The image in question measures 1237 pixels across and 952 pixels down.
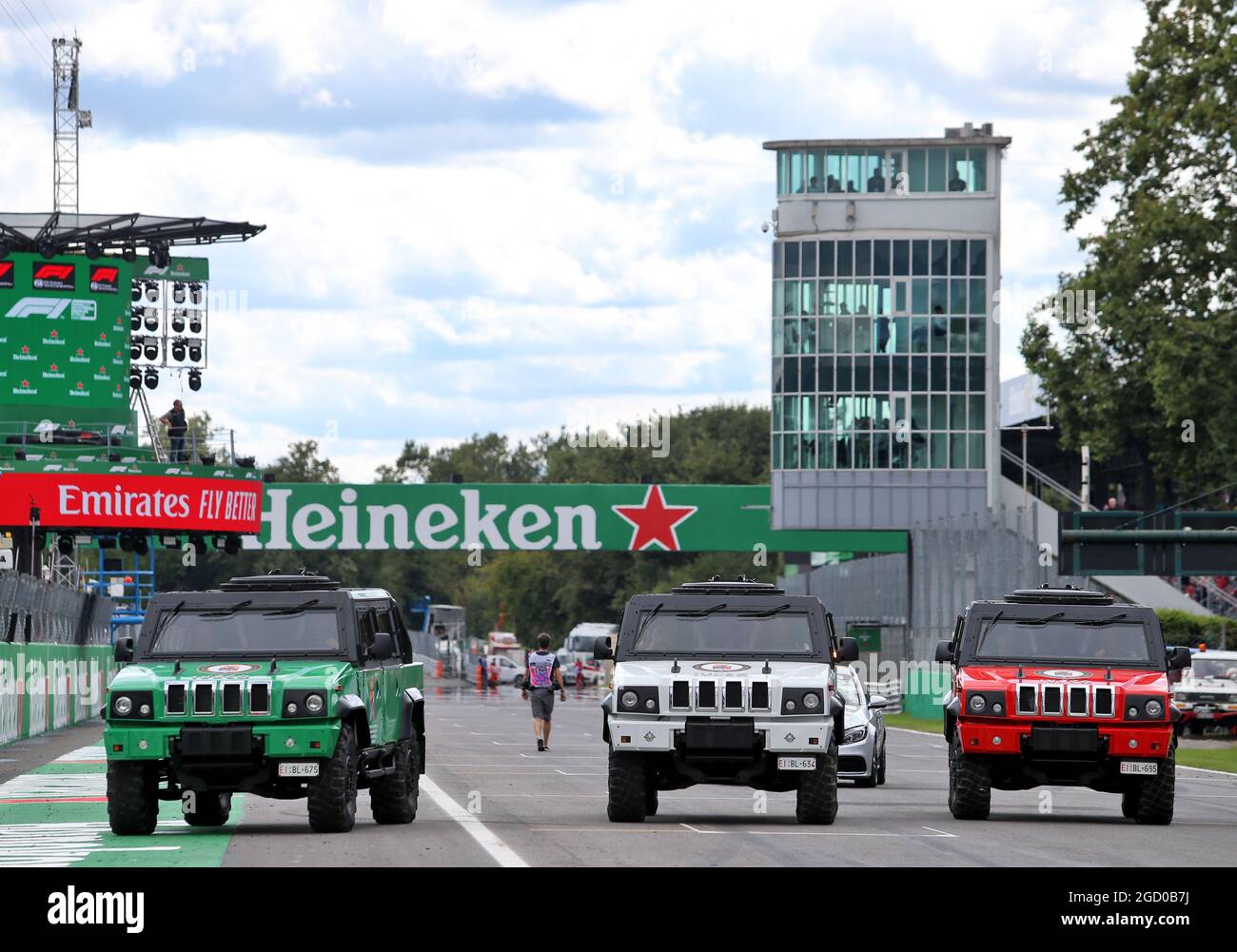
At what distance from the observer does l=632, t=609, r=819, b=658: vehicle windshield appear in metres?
20.2

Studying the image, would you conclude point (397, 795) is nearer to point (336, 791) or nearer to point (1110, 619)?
point (336, 791)

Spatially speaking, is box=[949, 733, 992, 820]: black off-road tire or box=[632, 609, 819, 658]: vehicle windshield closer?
box=[632, 609, 819, 658]: vehicle windshield

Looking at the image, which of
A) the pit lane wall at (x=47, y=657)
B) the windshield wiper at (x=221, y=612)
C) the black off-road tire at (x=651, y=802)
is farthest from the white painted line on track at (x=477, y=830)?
the pit lane wall at (x=47, y=657)

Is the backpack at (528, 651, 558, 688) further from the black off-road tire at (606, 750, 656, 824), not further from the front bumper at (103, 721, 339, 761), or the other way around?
the front bumper at (103, 721, 339, 761)

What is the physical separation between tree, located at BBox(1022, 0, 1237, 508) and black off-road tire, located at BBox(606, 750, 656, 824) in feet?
117

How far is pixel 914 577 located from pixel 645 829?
131 ft

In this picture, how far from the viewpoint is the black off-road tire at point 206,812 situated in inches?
756

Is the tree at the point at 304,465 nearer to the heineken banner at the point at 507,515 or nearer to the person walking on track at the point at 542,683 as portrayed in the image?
the heineken banner at the point at 507,515

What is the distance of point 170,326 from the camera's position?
220 ft

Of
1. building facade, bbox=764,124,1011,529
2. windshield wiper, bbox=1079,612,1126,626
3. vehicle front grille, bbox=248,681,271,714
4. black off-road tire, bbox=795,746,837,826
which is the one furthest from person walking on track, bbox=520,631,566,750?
building facade, bbox=764,124,1011,529

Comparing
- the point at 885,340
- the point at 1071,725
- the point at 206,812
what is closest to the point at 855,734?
the point at 1071,725
